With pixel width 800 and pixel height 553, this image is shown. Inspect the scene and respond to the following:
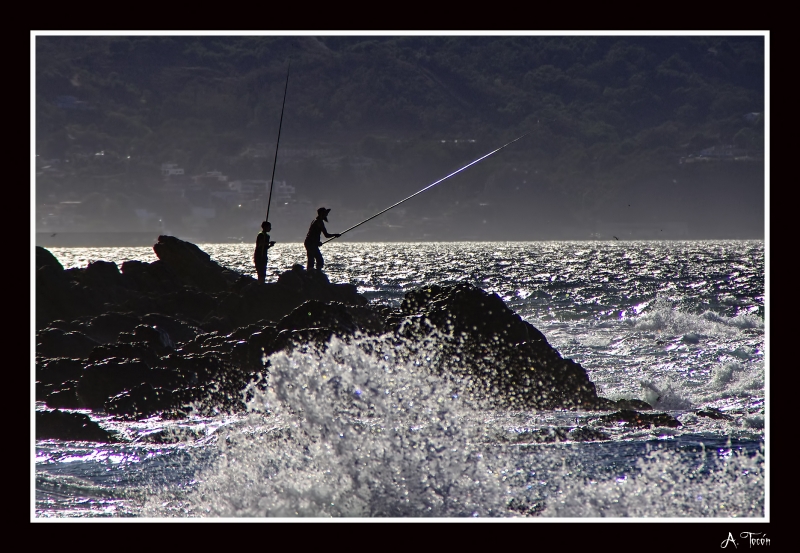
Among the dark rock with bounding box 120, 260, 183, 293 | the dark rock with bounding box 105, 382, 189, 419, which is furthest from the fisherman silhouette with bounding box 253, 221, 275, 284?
the dark rock with bounding box 105, 382, 189, 419

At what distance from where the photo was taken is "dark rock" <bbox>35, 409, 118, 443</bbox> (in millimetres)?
8945

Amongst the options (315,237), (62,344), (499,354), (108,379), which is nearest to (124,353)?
(108,379)

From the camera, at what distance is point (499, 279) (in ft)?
155

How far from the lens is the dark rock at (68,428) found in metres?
8.95

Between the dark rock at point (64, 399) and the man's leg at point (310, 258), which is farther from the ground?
the man's leg at point (310, 258)

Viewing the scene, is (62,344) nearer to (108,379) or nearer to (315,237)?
(108,379)

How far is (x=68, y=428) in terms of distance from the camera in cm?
905

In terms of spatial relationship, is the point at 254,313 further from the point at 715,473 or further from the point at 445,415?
the point at 715,473

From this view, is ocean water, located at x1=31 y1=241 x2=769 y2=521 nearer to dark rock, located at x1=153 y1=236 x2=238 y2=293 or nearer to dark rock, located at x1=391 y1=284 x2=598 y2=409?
dark rock, located at x1=391 y1=284 x2=598 y2=409

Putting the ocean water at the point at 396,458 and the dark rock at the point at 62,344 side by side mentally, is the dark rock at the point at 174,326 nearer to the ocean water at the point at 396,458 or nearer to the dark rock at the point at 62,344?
the dark rock at the point at 62,344

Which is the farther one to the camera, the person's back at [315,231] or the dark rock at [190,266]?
the dark rock at [190,266]

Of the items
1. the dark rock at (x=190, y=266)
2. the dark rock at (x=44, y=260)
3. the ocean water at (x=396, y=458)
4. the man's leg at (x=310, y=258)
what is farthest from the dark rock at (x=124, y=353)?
the dark rock at (x=190, y=266)

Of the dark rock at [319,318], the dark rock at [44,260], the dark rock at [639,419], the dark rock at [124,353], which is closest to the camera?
the dark rock at [639,419]

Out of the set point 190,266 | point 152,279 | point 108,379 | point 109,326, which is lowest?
point 108,379
